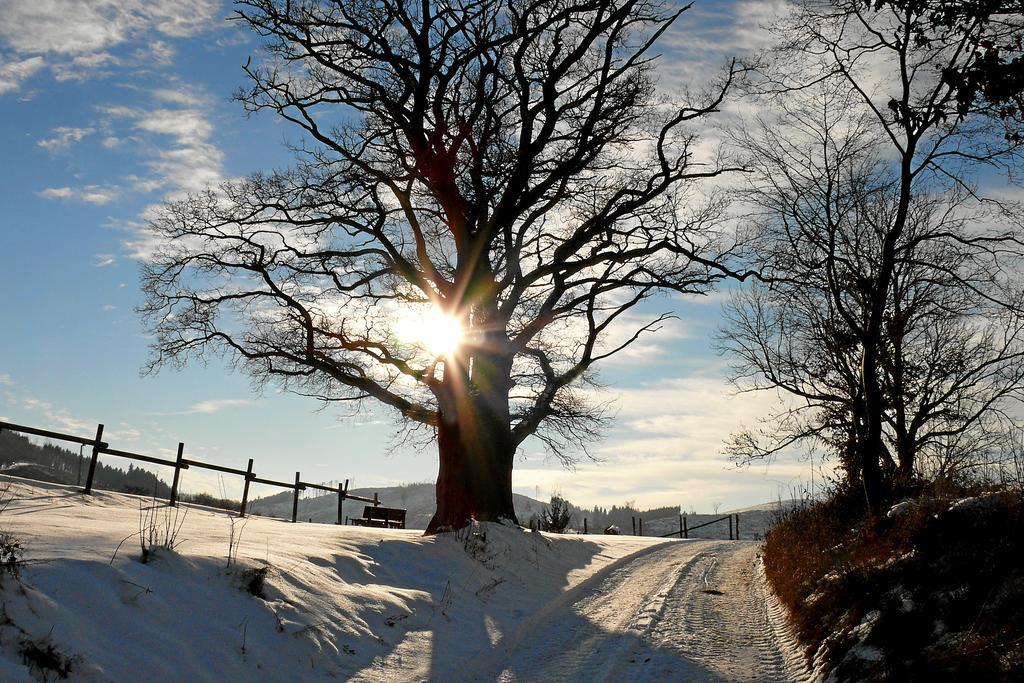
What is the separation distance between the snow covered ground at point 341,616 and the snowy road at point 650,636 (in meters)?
0.03

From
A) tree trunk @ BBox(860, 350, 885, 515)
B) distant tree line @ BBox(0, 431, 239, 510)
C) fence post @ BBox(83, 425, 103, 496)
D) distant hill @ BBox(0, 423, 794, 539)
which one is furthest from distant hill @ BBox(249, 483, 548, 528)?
tree trunk @ BBox(860, 350, 885, 515)

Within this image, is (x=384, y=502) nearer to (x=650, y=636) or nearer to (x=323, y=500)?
(x=323, y=500)

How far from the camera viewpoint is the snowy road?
22.5ft

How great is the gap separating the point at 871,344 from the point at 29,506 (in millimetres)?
14883

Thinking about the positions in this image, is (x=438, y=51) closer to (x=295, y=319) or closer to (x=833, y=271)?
(x=295, y=319)

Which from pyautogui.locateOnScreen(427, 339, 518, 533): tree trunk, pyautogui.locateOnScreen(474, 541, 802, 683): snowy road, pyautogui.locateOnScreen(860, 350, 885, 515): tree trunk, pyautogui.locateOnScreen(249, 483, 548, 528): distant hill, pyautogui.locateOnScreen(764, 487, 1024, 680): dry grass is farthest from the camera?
pyautogui.locateOnScreen(249, 483, 548, 528): distant hill

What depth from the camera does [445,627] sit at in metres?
8.38

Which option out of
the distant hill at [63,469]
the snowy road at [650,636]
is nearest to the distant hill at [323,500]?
the distant hill at [63,469]

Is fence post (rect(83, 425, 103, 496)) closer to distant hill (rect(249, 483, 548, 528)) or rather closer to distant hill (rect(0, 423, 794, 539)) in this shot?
distant hill (rect(0, 423, 794, 539))

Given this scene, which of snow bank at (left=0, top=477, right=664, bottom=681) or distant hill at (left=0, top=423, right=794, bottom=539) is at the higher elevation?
distant hill at (left=0, top=423, right=794, bottom=539)

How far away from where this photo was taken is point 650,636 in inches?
325

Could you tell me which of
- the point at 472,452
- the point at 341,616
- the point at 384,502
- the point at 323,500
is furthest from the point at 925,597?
the point at 323,500

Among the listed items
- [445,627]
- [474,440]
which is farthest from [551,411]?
[445,627]

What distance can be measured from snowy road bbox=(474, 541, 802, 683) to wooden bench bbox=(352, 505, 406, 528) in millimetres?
16358
